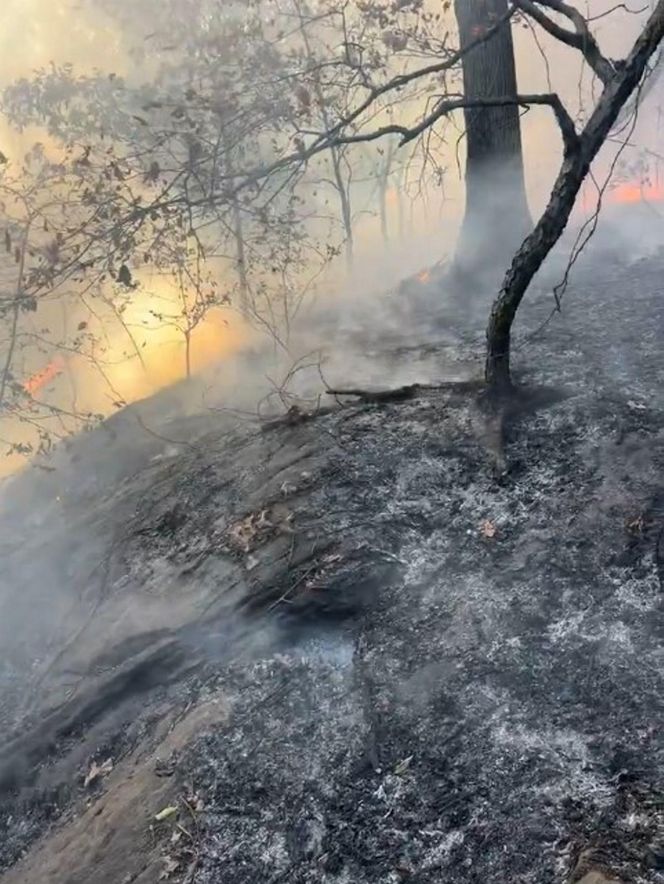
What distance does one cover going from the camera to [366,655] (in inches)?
161

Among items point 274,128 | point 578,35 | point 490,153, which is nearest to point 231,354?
point 490,153

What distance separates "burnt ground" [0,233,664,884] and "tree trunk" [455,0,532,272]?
12.4 ft

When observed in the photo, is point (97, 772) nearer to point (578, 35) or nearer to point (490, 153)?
point (578, 35)

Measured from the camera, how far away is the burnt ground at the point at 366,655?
3.16 m

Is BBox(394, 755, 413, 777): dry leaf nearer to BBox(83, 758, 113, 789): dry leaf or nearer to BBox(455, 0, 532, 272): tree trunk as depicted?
BBox(83, 758, 113, 789): dry leaf

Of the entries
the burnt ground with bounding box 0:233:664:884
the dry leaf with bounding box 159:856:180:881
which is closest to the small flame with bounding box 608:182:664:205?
the burnt ground with bounding box 0:233:664:884

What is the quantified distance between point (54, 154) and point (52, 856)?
63.7 feet

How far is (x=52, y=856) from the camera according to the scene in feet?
12.2

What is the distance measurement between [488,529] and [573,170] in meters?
2.45

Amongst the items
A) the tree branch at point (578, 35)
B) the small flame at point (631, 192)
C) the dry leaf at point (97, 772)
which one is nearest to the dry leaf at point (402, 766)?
the dry leaf at point (97, 772)

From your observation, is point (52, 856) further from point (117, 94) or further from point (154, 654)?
point (117, 94)

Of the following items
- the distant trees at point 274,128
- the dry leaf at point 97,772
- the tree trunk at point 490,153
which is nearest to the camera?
the dry leaf at point 97,772

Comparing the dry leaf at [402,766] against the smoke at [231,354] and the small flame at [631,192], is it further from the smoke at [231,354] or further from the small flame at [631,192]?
the small flame at [631,192]

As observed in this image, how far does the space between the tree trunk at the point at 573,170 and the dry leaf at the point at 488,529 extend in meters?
1.49
